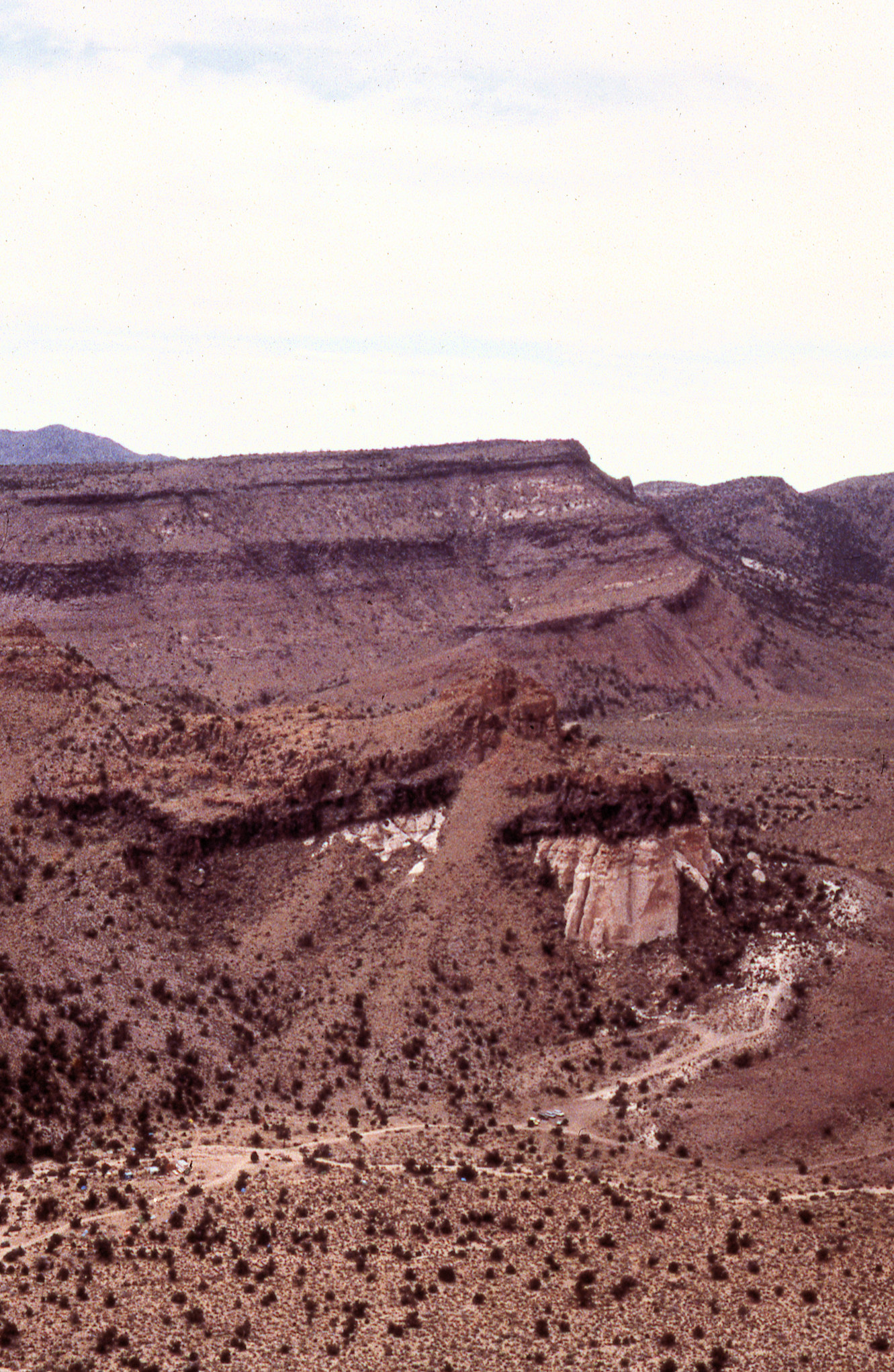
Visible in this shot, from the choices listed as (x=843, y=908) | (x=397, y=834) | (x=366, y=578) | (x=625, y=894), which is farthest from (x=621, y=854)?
(x=366, y=578)

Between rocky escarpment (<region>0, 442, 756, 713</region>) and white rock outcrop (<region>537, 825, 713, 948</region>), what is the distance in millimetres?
37780

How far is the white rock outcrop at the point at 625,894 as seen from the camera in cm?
3441

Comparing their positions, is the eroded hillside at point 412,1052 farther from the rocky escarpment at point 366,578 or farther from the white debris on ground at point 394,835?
the rocky escarpment at point 366,578

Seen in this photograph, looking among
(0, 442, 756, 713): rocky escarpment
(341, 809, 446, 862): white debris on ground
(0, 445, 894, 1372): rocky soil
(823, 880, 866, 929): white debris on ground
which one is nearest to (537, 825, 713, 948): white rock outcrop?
(0, 445, 894, 1372): rocky soil

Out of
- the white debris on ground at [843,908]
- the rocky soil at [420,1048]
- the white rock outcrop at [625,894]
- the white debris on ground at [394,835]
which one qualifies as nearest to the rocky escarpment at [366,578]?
the rocky soil at [420,1048]

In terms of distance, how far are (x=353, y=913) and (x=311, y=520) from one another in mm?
61454

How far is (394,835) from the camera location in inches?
1448

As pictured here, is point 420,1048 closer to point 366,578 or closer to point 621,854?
point 621,854

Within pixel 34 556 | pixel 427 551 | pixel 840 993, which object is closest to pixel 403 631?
pixel 427 551

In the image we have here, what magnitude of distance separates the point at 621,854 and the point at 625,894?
3.01 ft

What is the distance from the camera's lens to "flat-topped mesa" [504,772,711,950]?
34.4 metres

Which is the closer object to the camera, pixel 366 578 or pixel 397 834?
pixel 397 834

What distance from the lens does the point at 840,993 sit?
3362 centimetres

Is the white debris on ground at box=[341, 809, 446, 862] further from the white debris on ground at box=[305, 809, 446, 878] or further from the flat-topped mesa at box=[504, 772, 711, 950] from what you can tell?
the flat-topped mesa at box=[504, 772, 711, 950]
